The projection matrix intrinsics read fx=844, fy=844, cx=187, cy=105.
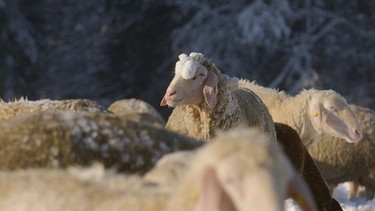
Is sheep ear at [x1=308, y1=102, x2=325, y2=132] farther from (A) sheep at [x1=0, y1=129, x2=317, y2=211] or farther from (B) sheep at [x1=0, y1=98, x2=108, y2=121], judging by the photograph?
(A) sheep at [x1=0, y1=129, x2=317, y2=211]

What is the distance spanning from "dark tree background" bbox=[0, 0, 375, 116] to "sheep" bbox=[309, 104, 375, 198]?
1026cm

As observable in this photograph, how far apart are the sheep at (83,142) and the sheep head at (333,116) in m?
4.29

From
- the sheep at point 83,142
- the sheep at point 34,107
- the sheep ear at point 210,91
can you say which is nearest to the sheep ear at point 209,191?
the sheep at point 83,142

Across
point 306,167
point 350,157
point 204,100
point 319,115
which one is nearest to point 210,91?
point 204,100

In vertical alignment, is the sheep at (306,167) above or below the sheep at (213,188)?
below

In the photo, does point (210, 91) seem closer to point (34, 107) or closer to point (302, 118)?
point (34, 107)

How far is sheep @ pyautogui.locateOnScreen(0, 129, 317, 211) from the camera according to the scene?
1.97 m

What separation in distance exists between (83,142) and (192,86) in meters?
2.69

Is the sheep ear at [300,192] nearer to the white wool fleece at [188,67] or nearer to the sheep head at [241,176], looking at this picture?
the sheep head at [241,176]

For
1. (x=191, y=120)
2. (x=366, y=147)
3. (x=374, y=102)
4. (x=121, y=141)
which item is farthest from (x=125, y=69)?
(x=121, y=141)

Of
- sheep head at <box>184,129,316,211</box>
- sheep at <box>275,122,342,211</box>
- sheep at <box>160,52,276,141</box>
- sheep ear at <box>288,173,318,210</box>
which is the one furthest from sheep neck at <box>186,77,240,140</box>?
sheep head at <box>184,129,316,211</box>

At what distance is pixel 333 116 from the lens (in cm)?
Answer: 762

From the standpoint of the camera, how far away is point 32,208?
101 inches

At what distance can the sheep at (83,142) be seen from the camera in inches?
128
